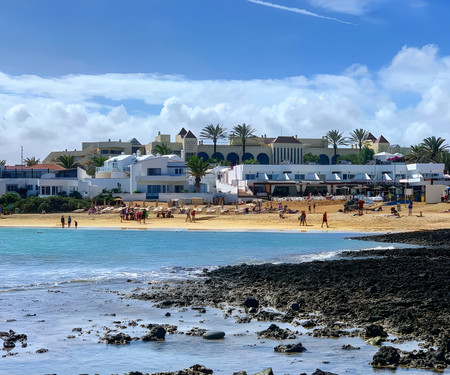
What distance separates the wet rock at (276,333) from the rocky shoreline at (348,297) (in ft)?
1.96

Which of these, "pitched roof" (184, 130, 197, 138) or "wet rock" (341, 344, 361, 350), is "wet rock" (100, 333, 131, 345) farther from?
"pitched roof" (184, 130, 197, 138)

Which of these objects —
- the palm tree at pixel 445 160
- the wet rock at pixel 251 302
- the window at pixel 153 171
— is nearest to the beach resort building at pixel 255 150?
the palm tree at pixel 445 160

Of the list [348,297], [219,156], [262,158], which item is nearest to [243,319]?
A: [348,297]

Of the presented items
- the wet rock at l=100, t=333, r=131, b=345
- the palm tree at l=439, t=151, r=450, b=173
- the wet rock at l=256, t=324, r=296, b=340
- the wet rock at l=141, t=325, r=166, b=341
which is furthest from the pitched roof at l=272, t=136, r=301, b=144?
the wet rock at l=100, t=333, r=131, b=345

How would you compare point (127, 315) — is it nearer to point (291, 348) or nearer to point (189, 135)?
point (291, 348)

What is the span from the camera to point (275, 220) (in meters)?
52.6

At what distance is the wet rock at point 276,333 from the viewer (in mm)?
13934

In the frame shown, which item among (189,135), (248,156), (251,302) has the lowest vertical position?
(251,302)

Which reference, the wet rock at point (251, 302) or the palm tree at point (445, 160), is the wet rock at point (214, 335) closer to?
the wet rock at point (251, 302)

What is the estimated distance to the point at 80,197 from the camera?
245 ft

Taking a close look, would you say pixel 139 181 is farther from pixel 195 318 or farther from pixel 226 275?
pixel 195 318

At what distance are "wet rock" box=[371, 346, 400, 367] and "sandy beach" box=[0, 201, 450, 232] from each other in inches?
1312

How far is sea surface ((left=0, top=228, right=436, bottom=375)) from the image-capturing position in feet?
40.2

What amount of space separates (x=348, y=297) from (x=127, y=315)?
5943mm
